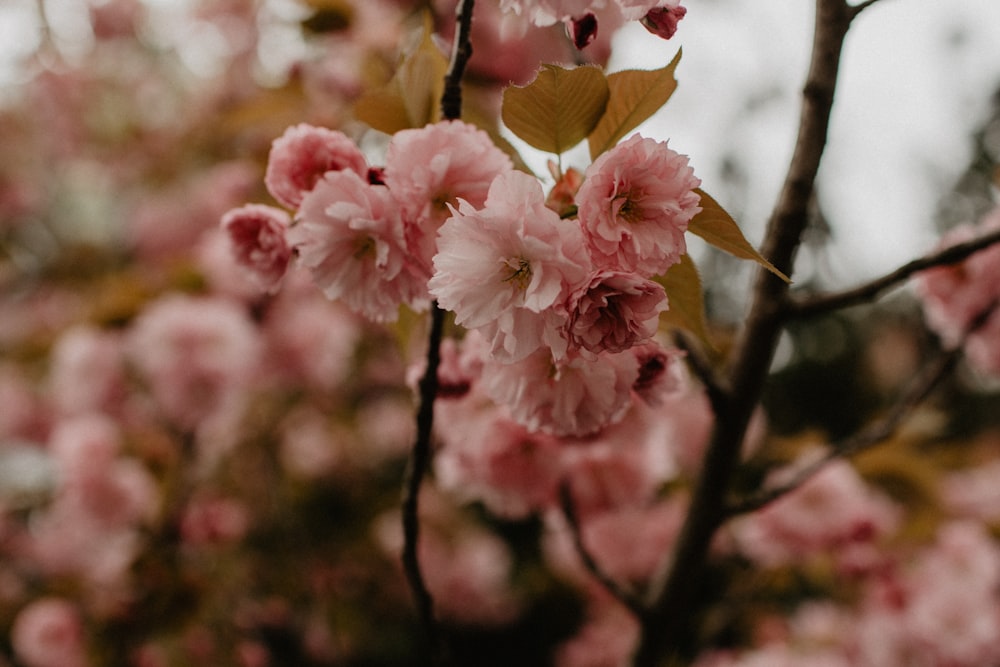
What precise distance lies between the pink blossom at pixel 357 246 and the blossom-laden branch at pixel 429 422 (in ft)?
0.12

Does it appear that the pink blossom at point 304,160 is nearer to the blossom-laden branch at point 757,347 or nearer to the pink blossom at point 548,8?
the pink blossom at point 548,8

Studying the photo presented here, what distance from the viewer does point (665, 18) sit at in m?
0.41

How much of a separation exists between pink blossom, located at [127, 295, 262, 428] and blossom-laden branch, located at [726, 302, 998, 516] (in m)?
1.01

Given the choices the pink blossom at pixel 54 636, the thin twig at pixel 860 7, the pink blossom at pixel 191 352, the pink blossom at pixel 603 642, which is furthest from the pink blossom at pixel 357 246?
the pink blossom at pixel 603 642

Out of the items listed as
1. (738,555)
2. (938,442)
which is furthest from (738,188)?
(738,555)

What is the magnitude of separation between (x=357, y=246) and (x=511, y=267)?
0.12m

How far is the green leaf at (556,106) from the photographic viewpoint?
421 mm

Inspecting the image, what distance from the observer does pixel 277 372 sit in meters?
1.60

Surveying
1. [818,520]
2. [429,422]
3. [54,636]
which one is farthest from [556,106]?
[54,636]

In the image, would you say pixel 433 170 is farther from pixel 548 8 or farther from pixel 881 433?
pixel 881 433

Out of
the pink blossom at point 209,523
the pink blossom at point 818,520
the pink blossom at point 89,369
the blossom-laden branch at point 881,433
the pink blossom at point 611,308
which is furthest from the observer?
the pink blossom at point 209,523

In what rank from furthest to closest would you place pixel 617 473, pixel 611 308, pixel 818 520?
pixel 818 520 < pixel 617 473 < pixel 611 308

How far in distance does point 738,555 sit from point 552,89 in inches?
55.3

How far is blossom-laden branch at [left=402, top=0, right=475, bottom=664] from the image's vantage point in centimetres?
45
